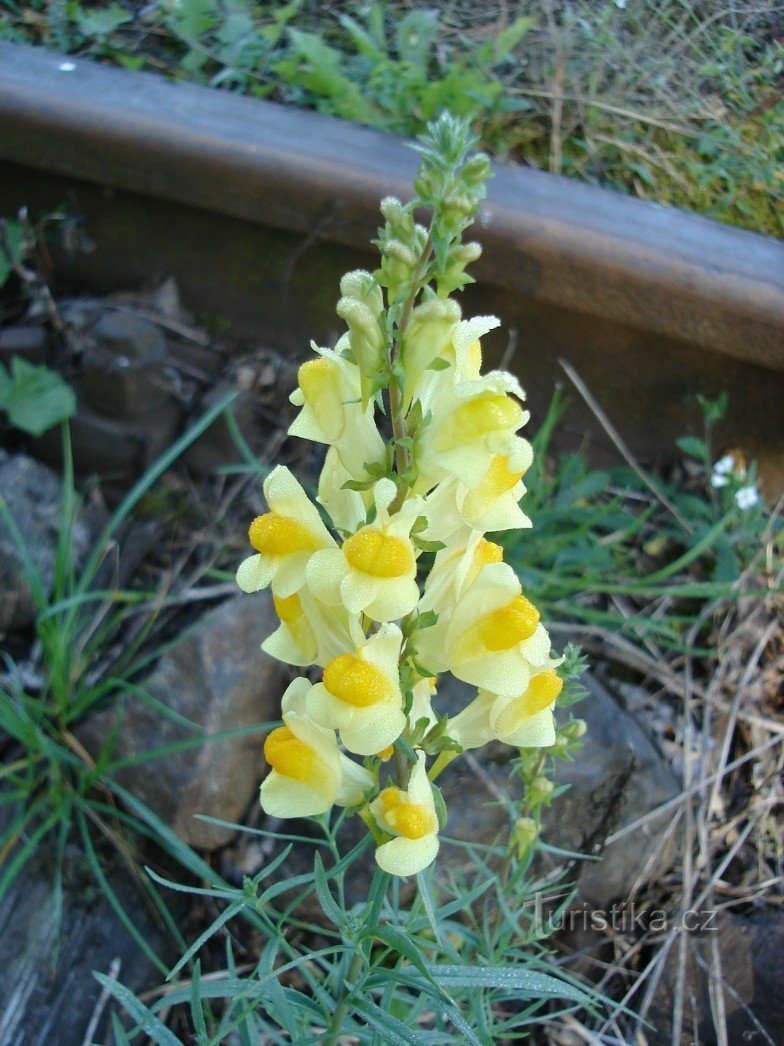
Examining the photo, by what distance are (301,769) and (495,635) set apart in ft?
0.93

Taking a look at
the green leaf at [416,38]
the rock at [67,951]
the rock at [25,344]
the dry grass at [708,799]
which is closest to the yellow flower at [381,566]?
the dry grass at [708,799]

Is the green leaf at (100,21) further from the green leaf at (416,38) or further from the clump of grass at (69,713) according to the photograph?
the clump of grass at (69,713)

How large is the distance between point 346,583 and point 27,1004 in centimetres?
132

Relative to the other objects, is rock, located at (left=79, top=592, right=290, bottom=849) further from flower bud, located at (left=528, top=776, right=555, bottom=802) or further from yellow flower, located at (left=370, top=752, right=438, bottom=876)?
yellow flower, located at (left=370, top=752, right=438, bottom=876)

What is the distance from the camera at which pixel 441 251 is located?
841 mm

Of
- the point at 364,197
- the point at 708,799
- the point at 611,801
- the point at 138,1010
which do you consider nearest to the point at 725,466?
the point at 708,799

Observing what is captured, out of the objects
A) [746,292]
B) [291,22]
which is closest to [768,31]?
[746,292]

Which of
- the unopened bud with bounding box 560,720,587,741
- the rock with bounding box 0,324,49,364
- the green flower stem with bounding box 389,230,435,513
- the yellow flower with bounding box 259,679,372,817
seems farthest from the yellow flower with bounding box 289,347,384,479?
the rock with bounding box 0,324,49,364

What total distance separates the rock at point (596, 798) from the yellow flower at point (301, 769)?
0.76 m

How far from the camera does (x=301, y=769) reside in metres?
1.05

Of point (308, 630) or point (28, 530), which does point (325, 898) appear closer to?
point (308, 630)

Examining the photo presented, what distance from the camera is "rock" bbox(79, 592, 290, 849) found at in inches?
73.5

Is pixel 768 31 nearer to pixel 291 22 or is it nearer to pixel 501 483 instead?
pixel 291 22

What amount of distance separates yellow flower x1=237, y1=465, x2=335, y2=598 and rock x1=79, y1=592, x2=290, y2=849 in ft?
2.99
